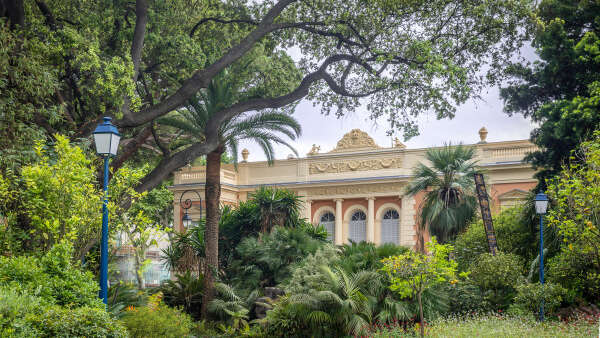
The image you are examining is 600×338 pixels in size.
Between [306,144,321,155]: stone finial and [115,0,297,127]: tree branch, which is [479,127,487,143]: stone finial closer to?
[306,144,321,155]: stone finial

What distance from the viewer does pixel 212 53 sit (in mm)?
15930

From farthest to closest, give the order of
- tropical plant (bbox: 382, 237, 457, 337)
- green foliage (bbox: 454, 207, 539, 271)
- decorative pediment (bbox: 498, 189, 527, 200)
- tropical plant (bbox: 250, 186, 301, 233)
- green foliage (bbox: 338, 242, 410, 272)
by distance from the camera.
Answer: decorative pediment (bbox: 498, 189, 527, 200)
tropical plant (bbox: 250, 186, 301, 233)
green foliage (bbox: 454, 207, 539, 271)
green foliage (bbox: 338, 242, 410, 272)
tropical plant (bbox: 382, 237, 457, 337)

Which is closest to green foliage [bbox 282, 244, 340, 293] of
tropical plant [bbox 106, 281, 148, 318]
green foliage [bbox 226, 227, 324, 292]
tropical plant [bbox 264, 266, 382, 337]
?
tropical plant [bbox 264, 266, 382, 337]

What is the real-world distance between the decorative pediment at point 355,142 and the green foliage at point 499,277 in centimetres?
1591

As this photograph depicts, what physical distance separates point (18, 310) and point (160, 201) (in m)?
22.3

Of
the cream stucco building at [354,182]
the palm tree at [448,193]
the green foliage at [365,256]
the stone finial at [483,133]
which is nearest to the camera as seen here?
the green foliage at [365,256]

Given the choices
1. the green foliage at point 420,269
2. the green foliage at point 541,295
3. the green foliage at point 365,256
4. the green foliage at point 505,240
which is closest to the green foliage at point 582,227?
the green foliage at point 541,295

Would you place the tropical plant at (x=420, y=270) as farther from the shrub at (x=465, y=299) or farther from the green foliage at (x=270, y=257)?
the green foliage at (x=270, y=257)

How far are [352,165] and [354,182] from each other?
3.62 feet

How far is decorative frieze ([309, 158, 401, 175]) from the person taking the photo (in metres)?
30.8

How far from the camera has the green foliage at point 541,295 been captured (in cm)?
1371

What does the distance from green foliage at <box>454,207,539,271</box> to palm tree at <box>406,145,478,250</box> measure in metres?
1.80

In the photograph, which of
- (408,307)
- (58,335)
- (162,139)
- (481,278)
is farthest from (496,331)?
(162,139)

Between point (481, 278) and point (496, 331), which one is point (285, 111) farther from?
point (496, 331)
